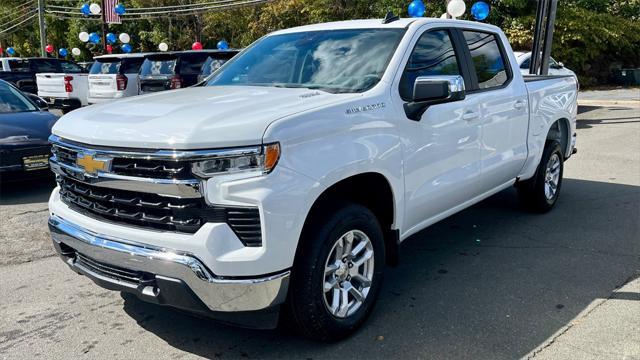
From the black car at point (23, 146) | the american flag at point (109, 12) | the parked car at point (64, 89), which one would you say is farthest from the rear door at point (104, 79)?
the american flag at point (109, 12)

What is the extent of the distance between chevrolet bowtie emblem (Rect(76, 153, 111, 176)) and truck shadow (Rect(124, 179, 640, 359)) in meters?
1.17

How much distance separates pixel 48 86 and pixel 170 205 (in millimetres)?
14454

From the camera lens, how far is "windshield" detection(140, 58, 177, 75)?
44.2 ft

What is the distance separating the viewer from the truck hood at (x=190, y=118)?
286 cm

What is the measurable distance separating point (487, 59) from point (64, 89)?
1307 cm

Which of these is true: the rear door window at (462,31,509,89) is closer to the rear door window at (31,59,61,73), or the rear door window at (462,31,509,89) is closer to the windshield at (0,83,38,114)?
the windshield at (0,83,38,114)

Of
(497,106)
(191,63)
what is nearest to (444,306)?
(497,106)

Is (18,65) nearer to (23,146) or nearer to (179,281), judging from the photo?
(23,146)

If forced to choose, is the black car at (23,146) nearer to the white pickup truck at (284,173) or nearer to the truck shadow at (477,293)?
the white pickup truck at (284,173)

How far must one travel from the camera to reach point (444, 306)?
13.1ft

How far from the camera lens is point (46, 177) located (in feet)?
25.2

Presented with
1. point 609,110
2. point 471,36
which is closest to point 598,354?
point 471,36

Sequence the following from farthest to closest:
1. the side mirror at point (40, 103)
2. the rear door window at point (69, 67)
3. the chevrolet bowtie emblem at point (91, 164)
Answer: the rear door window at point (69, 67), the side mirror at point (40, 103), the chevrolet bowtie emblem at point (91, 164)

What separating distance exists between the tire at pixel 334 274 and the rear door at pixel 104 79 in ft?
39.0
